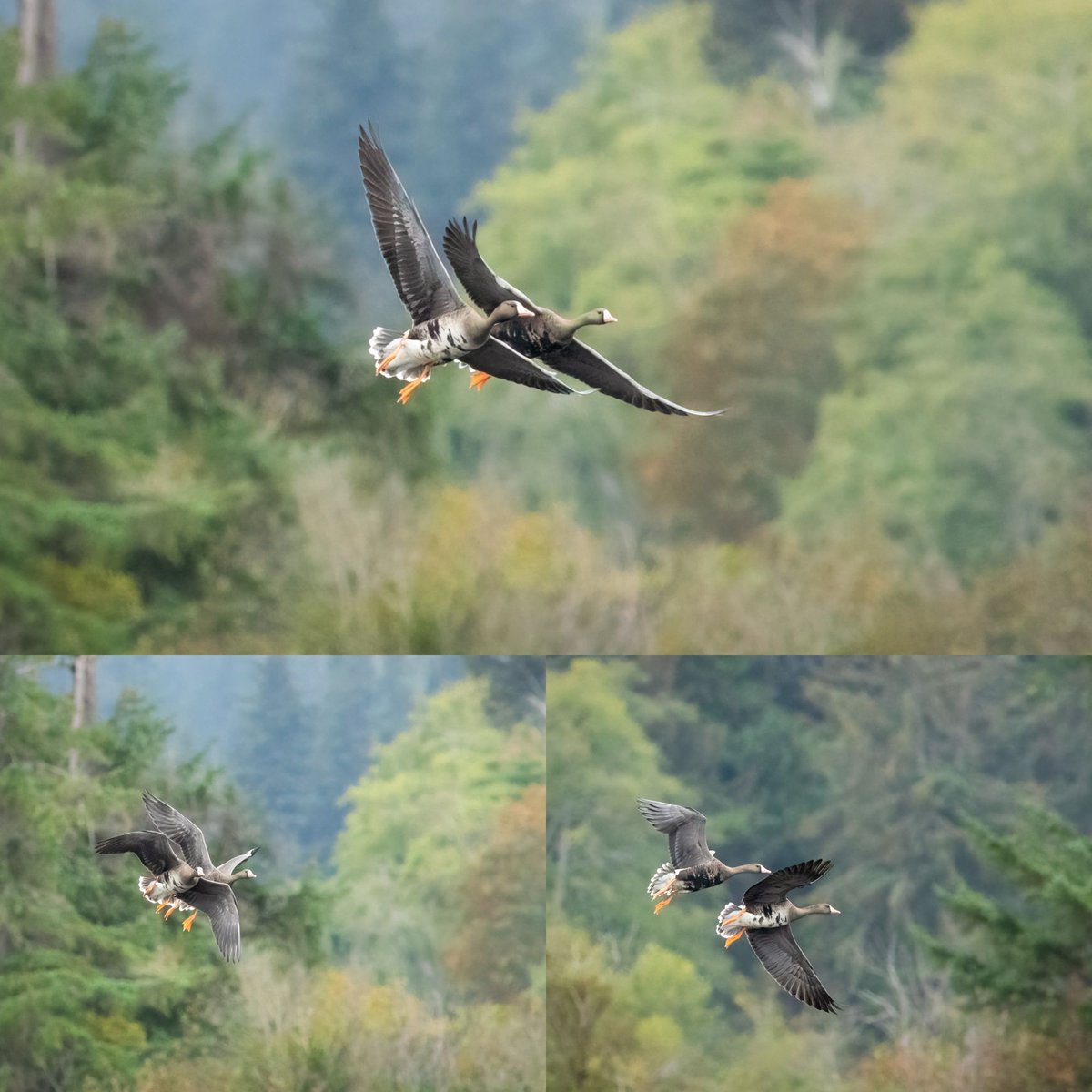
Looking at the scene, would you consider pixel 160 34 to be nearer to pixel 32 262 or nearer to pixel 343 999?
pixel 32 262

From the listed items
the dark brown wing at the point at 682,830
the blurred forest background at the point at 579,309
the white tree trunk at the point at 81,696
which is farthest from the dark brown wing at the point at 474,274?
the blurred forest background at the point at 579,309

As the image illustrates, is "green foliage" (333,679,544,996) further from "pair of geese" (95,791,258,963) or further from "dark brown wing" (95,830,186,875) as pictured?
"dark brown wing" (95,830,186,875)

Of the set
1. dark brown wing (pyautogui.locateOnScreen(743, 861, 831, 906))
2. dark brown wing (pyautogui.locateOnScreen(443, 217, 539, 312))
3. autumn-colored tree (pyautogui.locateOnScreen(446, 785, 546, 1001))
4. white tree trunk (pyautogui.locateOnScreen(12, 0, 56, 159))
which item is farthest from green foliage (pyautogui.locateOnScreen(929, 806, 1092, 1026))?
dark brown wing (pyautogui.locateOnScreen(443, 217, 539, 312))

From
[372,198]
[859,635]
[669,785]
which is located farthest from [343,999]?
[372,198]

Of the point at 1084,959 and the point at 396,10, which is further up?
the point at 396,10

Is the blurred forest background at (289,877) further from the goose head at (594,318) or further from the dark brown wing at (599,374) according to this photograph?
the goose head at (594,318)

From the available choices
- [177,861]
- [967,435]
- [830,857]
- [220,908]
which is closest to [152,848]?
[177,861]
